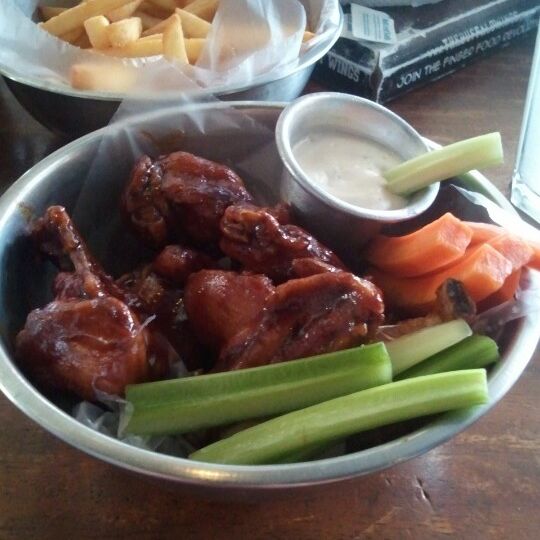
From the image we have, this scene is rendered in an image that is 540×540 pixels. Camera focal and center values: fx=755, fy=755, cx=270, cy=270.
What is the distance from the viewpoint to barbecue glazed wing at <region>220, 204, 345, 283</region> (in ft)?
3.02

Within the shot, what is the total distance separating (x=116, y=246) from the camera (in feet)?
3.72

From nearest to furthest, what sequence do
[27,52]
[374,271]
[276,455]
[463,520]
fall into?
[276,455] < [463,520] < [374,271] < [27,52]

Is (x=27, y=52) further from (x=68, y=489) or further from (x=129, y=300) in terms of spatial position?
(x=68, y=489)

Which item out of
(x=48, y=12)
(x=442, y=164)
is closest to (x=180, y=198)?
(x=442, y=164)

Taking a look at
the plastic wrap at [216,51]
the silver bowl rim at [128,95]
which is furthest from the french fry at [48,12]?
the silver bowl rim at [128,95]

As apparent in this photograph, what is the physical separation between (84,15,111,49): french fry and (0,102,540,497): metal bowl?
303 millimetres

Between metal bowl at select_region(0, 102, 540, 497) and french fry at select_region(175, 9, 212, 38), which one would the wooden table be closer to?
metal bowl at select_region(0, 102, 540, 497)

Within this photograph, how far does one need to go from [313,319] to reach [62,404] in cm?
30

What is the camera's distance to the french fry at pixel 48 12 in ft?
4.81

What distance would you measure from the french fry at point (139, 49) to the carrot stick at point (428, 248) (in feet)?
1.91

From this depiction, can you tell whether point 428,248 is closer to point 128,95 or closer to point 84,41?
point 128,95

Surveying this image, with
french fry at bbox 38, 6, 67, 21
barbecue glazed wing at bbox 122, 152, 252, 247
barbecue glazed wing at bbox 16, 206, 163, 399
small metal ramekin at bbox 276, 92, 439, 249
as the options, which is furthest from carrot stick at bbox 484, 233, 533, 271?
french fry at bbox 38, 6, 67, 21

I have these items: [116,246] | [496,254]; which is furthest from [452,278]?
[116,246]

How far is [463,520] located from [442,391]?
0.20m
